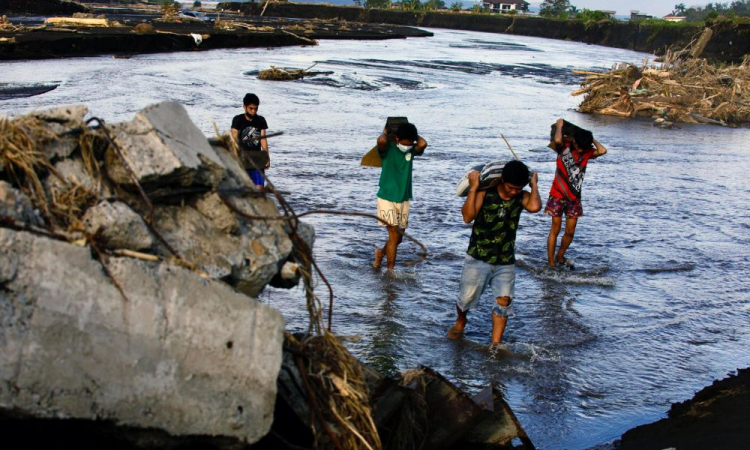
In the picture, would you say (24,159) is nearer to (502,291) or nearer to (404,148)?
(502,291)

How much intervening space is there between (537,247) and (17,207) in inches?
309

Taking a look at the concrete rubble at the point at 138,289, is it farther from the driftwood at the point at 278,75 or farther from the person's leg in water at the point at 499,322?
the driftwood at the point at 278,75

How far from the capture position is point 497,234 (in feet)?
21.5

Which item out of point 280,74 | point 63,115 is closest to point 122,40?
point 280,74

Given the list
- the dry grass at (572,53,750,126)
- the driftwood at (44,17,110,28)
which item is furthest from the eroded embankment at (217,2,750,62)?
the driftwood at (44,17,110,28)

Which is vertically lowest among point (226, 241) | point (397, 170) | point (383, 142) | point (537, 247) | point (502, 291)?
point (537, 247)

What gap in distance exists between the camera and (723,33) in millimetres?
43625

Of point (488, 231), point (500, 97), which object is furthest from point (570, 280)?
point (500, 97)

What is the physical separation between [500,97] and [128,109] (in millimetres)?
13751

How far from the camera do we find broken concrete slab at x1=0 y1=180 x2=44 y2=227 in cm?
337

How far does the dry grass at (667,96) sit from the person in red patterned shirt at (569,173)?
15.6 m

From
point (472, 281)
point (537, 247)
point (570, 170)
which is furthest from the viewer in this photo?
point (537, 247)

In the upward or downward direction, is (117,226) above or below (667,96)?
above

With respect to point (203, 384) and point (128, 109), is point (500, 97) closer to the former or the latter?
point (128, 109)
